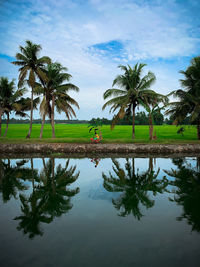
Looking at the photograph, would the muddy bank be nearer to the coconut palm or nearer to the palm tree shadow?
the coconut palm

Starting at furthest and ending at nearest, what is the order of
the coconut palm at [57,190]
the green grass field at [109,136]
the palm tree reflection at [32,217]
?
the green grass field at [109,136], the coconut palm at [57,190], the palm tree reflection at [32,217]

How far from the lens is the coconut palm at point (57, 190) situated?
5.28 meters

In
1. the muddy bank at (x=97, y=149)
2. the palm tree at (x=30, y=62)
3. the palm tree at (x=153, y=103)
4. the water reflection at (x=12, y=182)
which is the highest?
the palm tree at (x=30, y=62)

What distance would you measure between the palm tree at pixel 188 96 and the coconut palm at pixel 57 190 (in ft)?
56.0

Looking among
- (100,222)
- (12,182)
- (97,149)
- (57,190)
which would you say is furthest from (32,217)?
(97,149)

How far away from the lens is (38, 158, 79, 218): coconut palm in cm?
528

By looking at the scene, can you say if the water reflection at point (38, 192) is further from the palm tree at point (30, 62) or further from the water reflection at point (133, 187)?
the palm tree at point (30, 62)

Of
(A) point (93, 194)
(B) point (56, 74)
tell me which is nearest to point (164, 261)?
(A) point (93, 194)

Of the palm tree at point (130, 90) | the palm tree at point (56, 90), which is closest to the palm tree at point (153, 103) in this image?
the palm tree at point (130, 90)

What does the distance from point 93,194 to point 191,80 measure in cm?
2124

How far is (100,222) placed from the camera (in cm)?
449

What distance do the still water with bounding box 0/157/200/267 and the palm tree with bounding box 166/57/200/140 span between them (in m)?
15.3

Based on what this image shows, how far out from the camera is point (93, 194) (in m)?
6.55

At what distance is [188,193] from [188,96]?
16.7 metres
